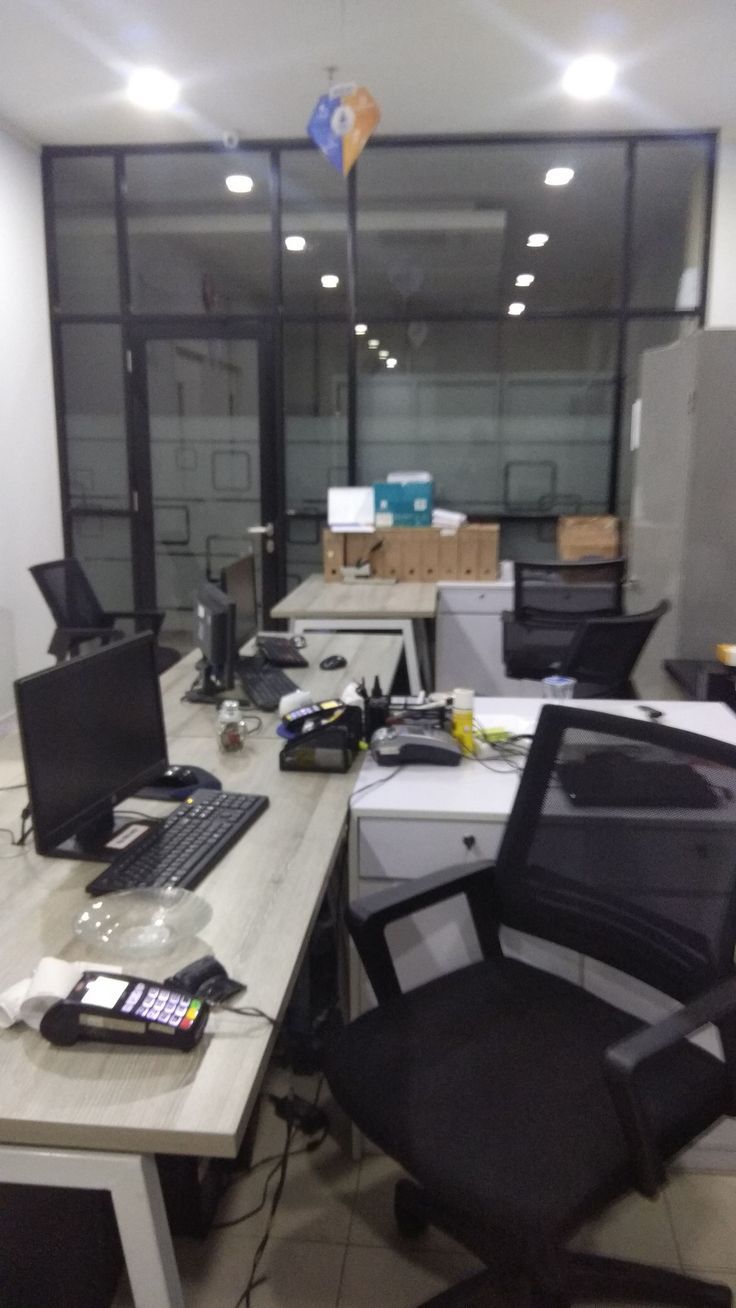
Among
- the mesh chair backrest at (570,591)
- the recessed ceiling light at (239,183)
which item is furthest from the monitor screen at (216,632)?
the recessed ceiling light at (239,183)

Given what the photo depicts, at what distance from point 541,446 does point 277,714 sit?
341 centimetres

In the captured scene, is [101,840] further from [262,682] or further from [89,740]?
[262,682]

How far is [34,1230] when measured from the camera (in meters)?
1.45

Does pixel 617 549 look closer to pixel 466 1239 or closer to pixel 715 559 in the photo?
pixel 715 559

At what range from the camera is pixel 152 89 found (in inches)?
167

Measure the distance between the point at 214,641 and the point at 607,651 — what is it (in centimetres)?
145

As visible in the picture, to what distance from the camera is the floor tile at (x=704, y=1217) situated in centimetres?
177

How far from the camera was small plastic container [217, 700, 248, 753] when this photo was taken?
2.31 m

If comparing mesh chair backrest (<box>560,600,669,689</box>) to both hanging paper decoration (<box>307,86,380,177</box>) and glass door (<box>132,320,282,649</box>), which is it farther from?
glass door (<box>132,320,282,649</box>)

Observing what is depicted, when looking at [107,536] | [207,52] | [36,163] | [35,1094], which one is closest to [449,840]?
[35,1094]

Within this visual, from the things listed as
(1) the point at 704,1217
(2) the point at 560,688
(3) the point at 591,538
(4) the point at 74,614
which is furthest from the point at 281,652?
(3) the point at 591,538

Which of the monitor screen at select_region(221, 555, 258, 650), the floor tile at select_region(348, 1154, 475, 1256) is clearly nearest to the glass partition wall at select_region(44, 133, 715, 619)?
the monitor screen at select_region(221, 555, 258, 650)

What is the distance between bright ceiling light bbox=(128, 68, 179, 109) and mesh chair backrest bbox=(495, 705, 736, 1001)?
382cm

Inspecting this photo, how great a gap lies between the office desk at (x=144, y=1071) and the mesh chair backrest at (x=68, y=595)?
2.64m
